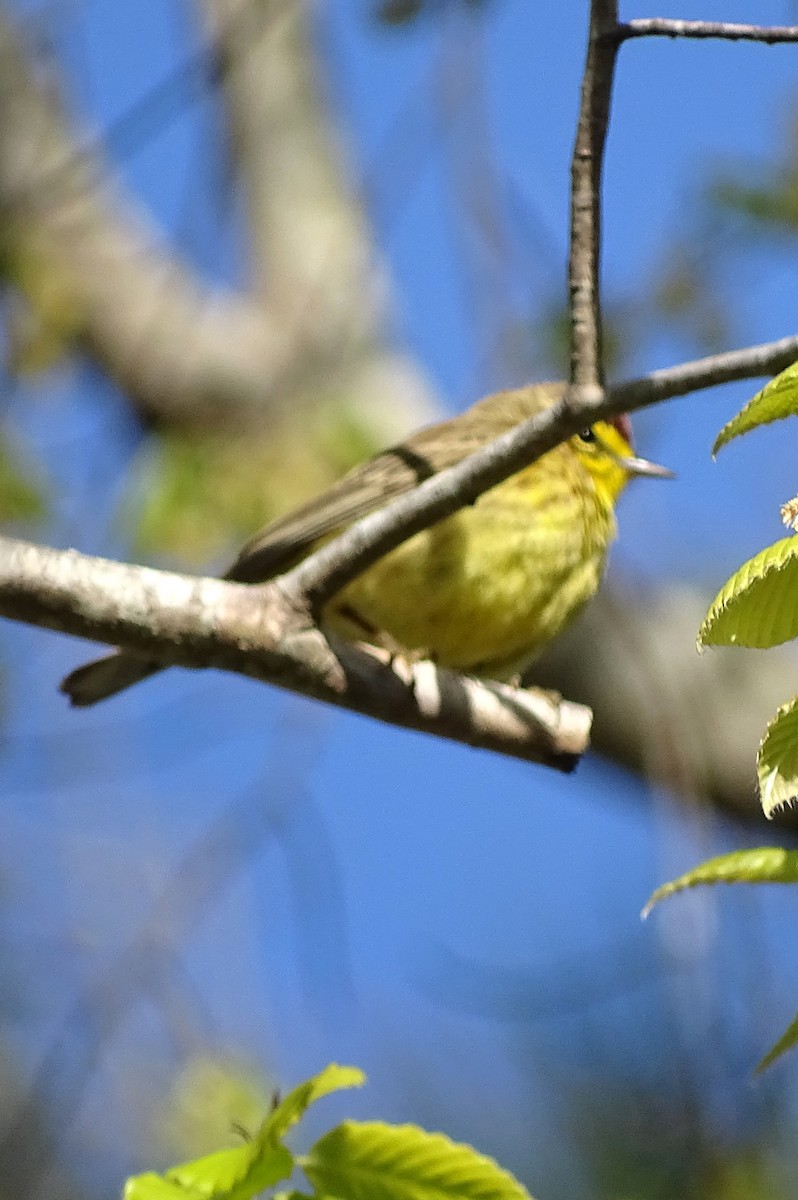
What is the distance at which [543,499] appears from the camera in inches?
162

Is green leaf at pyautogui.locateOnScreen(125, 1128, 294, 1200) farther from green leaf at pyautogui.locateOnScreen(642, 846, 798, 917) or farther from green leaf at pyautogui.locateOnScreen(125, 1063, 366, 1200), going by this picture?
green leaf at pyautogui.locateOnScreen(642, 846, 798, 917)

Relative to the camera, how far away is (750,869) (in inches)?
66.6

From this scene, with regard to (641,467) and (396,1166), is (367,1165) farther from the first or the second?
(641,467)

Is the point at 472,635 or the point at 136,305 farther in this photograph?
the point at 136,305

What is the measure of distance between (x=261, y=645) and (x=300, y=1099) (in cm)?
116

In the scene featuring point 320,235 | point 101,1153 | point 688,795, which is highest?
point 320,235

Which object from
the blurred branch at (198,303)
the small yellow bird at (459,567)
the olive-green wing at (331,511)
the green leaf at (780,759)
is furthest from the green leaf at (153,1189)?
the blurred branch at (198,303)

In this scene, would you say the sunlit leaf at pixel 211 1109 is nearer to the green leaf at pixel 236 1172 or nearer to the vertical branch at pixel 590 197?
the green leaf at pixel 236 1172

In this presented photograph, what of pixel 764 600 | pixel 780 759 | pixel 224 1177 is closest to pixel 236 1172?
pixel 224 1177

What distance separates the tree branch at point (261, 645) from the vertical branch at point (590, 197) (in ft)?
2.59

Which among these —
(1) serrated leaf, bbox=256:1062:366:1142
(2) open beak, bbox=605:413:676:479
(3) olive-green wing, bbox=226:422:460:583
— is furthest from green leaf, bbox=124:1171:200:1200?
(2) open beak, bbox=605:413:676:479

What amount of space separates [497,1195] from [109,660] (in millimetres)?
2061

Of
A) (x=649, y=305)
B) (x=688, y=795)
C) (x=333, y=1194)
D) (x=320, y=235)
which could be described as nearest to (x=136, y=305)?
(x=320, y=235)

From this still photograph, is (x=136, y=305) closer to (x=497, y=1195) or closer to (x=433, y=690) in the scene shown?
(x=433, y=690)
